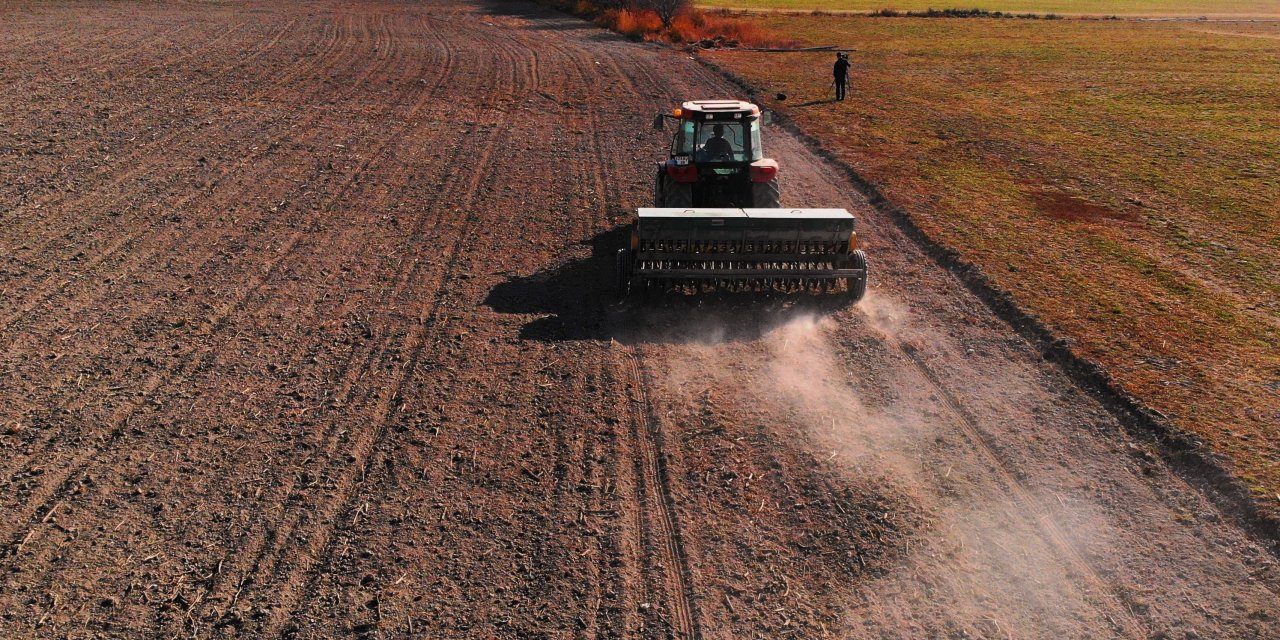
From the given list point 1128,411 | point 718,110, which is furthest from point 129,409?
point 1128,411

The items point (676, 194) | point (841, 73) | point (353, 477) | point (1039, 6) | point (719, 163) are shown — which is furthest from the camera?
point (1039, 6)

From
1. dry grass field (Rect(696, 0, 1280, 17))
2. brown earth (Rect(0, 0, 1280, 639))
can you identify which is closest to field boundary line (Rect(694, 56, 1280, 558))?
brown earth (Rect(0, 0, 1280, 639))

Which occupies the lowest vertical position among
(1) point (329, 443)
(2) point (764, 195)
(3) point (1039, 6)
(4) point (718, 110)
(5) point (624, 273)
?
(1) point (329, 443)

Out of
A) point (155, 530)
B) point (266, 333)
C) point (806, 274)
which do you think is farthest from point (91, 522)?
point (806, 274)

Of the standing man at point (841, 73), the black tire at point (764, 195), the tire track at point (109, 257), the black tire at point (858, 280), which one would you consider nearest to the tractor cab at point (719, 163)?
the black tire at point (764, 195)

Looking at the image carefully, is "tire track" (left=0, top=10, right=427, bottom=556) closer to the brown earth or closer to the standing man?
the brown earth

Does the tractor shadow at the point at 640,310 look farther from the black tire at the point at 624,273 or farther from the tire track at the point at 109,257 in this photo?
the tire track at the point at 109,257

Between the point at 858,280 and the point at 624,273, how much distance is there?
2896 mm

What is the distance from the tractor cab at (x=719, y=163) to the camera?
13008mm

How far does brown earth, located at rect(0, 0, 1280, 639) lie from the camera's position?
22.0 ft

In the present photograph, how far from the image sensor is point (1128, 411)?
31.0 ft

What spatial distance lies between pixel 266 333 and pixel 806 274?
6330 millimetres

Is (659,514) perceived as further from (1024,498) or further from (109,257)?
(109,257)

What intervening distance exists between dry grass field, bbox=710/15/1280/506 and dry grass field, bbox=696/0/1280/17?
2591cm
